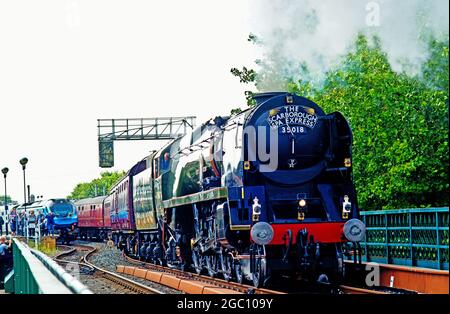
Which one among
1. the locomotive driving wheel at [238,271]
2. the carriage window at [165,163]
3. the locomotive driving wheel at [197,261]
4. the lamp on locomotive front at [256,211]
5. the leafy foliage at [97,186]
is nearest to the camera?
the lamp on locomotive front at [256,211]

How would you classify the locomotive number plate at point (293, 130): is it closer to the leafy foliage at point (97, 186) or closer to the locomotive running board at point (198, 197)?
the locomotive running board at point (198, 197)

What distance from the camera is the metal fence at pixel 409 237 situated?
16109 mm

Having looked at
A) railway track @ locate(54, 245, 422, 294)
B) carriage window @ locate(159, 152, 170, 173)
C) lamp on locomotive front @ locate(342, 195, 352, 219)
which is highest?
carriage window @ locate(159, 152, 170, 173)

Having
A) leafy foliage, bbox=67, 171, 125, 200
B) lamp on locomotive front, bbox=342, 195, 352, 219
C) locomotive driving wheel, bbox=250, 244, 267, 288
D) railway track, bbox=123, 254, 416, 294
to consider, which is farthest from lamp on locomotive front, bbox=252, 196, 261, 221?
leafy foliage, bbox=67, 171, 125, 200

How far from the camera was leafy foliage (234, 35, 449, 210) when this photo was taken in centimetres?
2316

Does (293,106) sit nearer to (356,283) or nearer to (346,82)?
(356,283)

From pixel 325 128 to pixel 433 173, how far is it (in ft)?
27.9

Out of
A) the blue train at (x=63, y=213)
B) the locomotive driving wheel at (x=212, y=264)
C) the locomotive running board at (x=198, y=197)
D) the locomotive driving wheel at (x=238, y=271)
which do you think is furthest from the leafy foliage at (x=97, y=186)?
the locomotive driving wheel at (x=238, y=271)

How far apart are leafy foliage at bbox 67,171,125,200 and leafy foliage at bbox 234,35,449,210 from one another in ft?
333

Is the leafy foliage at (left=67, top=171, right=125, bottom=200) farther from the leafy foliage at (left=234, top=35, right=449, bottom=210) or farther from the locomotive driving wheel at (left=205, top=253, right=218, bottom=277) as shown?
the locomotive driving wheel at (left=205, top=253, right=218, bottom=277)

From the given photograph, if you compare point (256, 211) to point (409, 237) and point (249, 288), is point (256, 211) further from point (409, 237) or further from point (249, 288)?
point (409, 237)

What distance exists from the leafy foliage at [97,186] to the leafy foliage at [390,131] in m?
101

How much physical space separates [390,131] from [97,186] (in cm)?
12077
